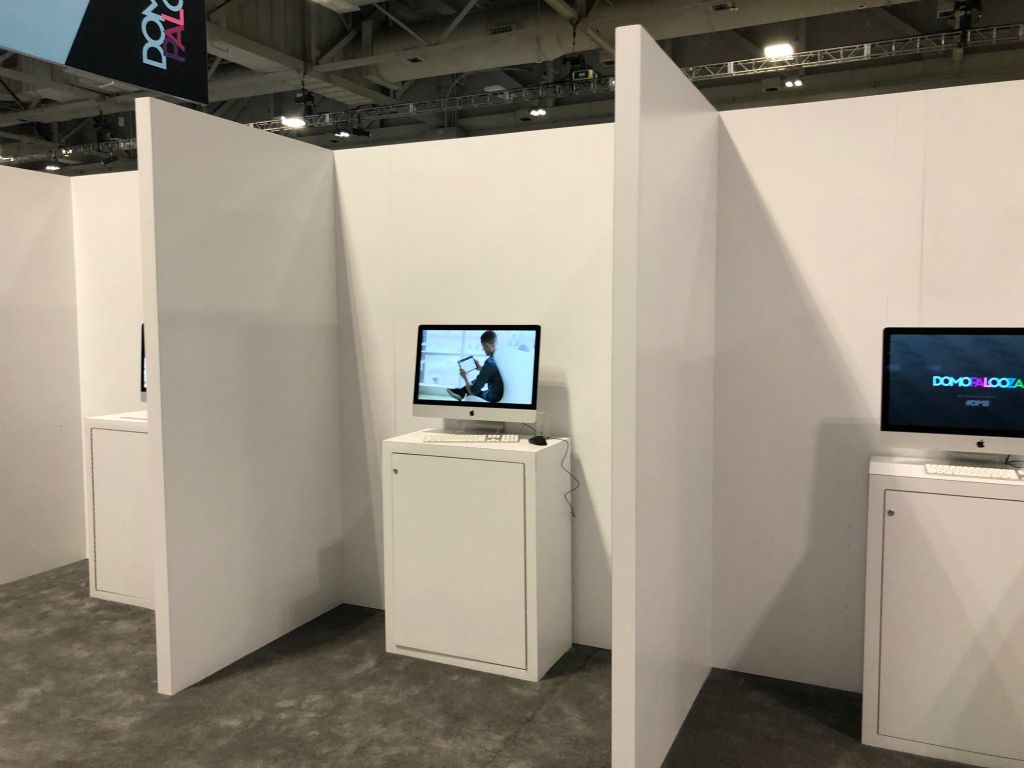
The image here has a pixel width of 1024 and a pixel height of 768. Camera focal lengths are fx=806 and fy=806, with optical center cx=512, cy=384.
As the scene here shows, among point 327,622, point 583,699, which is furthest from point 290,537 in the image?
point 583,699

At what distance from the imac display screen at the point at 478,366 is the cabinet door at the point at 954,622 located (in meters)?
1.41

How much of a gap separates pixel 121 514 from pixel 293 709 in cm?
161

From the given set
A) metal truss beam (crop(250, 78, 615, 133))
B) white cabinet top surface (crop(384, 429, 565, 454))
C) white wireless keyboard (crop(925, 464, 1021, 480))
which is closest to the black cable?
white cabinet top surface (crop(384, 429, 565, 454))

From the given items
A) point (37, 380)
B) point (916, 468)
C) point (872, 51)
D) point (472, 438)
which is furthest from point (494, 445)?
point (872, 51)

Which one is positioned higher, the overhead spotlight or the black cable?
the overhead spotlight

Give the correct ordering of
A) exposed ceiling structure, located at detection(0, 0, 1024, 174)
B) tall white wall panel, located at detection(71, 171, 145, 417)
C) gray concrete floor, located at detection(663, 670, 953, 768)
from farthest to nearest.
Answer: exposed ceiling structure, located at detection(0, 0, 1024, 174), tall white wall panel, located at detection(71, 171, 145, 417), gray concrete floor, located at detection(663, 670, 953, 768)

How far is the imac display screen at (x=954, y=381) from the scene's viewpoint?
8.52 feet

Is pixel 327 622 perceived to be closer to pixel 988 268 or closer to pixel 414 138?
pixel 988 268

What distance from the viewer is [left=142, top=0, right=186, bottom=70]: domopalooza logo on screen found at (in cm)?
268

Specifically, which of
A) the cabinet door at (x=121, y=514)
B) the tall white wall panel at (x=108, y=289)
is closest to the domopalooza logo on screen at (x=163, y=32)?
the tall white wall panel at (x=108, y=289)

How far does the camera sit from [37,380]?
4.46 m

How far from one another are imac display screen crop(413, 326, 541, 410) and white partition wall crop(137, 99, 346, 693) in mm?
682

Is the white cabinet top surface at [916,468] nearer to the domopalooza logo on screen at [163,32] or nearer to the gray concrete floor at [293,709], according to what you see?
the gray concrete floor at [293,709]

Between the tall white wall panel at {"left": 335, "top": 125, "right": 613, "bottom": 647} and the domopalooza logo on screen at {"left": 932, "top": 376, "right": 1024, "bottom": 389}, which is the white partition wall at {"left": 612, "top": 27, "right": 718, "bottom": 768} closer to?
the tall white wall panel at {"left": 335, "top": 125, "right": 613, "bottom": 647}
